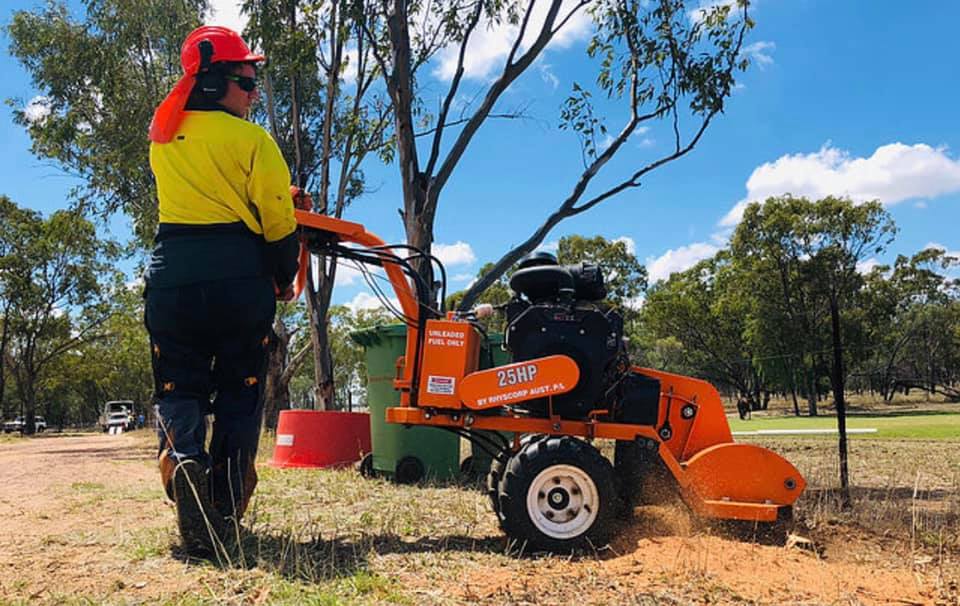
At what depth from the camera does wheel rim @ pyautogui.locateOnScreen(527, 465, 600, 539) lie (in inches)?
151

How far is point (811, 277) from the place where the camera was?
34.5 meters

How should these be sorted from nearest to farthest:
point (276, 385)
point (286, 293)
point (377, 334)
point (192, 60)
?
point (192, 60)
point (286, 293)
point (377, 334)
point (276, 385)

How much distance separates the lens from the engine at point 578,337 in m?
4.23

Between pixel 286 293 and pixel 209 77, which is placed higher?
pixel 209 77

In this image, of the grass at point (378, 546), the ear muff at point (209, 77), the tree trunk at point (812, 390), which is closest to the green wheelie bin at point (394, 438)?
the grass at point (378, 546)

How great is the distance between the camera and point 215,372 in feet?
12.3

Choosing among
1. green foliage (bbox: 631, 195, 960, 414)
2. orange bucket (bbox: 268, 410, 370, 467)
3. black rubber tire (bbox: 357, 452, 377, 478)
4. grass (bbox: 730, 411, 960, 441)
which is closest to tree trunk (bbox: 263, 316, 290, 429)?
orange bucket (bbox: 268, 410, 370, 467)

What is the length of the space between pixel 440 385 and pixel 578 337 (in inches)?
33.6

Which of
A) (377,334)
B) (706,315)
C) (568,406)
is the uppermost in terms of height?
(706,315)

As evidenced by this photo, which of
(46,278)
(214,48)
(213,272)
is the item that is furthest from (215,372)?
(46,278)

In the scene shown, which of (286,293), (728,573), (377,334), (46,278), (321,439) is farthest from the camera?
(46,278)

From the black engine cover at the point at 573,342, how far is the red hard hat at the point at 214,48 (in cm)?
211

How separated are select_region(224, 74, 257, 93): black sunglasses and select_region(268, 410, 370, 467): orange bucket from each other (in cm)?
437

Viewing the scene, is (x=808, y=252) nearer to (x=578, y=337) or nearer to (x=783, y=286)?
(x=783, y=286)
